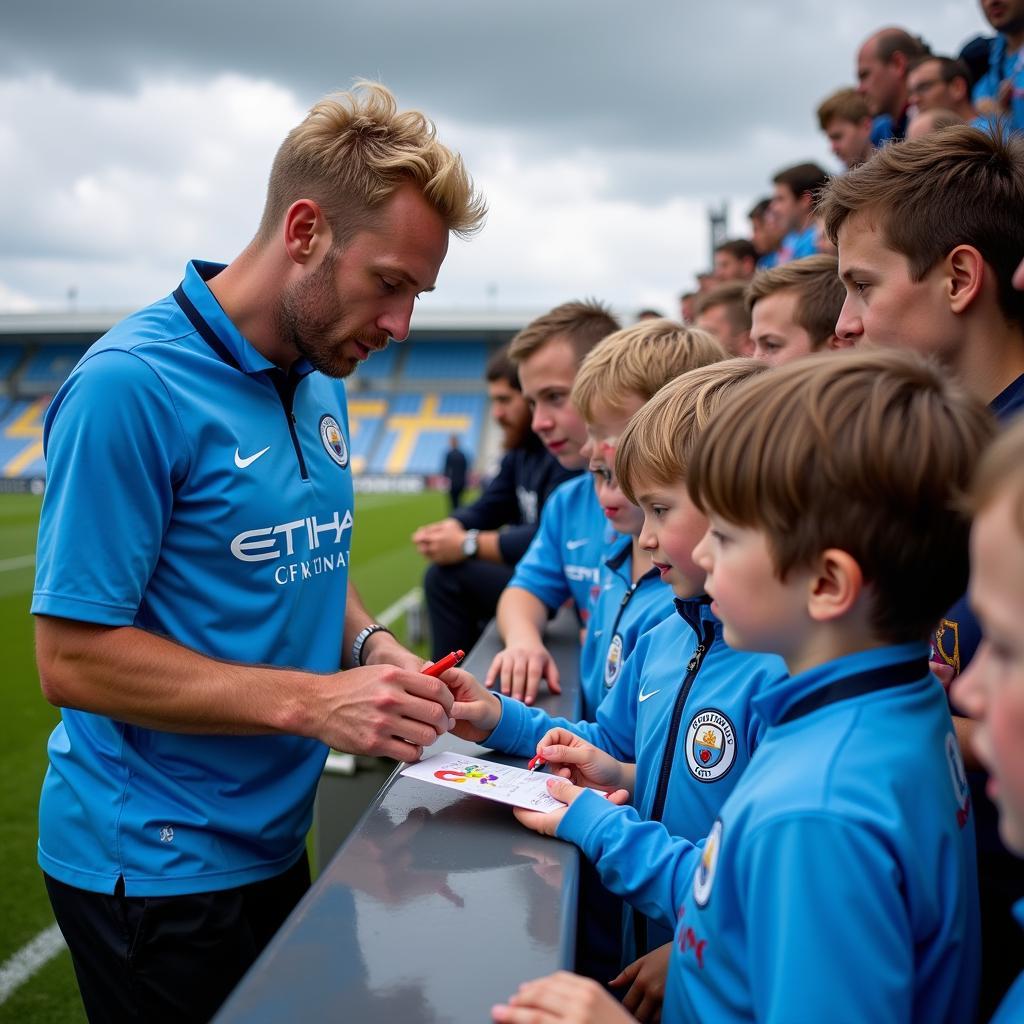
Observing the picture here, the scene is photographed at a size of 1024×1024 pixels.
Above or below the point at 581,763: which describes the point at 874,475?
above

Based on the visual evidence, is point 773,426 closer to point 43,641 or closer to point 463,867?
point 463,867

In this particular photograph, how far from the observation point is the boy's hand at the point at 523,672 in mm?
2492

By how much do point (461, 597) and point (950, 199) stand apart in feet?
9.17

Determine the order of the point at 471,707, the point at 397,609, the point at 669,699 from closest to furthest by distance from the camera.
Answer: the point at 669,699 → the point at 471,707 → the point at 397,609

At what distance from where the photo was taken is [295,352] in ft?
7.00

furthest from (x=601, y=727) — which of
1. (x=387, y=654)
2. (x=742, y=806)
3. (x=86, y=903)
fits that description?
(x=86, y=903)

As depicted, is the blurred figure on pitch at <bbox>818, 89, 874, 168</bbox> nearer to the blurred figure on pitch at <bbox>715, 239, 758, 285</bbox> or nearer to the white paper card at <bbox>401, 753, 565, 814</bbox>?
the blurred figure on pitch at <bbox>715, 239, 758, 285</bbox>

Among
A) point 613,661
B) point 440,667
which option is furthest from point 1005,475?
point 613,661

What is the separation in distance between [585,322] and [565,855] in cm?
248

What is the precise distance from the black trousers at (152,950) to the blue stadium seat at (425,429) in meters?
35.5

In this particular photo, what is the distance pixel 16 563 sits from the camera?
47.2 ft

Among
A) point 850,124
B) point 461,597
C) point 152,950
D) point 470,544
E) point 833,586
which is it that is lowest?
point 461,597

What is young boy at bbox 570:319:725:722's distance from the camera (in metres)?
2.36

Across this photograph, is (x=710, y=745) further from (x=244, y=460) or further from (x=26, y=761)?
(x=26, y=761)
